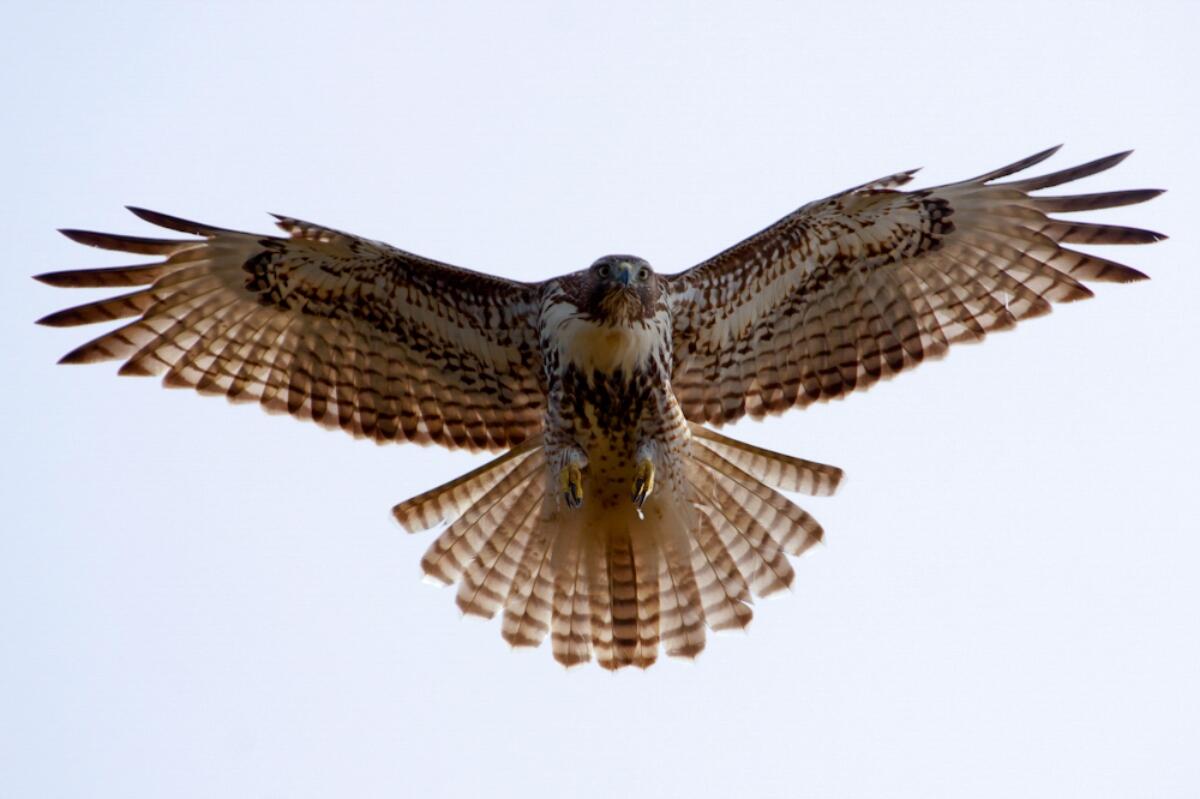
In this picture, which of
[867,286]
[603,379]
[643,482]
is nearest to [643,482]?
[643,482]

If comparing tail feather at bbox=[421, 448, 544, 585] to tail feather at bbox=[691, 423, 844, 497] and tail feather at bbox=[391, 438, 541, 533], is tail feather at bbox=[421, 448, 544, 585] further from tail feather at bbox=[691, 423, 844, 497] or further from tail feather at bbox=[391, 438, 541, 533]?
tail feather at bbox=[691, 423, 844, 497]

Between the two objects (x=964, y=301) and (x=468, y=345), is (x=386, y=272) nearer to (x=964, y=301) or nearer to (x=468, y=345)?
(x=468, y=345)

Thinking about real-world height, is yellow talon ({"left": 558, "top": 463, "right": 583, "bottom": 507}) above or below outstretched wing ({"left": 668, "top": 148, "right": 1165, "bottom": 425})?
below

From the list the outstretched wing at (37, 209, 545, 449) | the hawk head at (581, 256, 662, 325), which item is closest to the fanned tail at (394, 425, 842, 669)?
the outstretched wing at (37, 209, 545, 449)

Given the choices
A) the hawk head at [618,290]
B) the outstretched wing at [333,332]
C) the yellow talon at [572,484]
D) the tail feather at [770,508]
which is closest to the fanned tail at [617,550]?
the tail feather at [770,508]

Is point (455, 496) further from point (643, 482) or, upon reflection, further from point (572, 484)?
point (643, 482)

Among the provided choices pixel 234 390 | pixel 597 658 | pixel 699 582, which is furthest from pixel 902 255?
pixel 234 390
